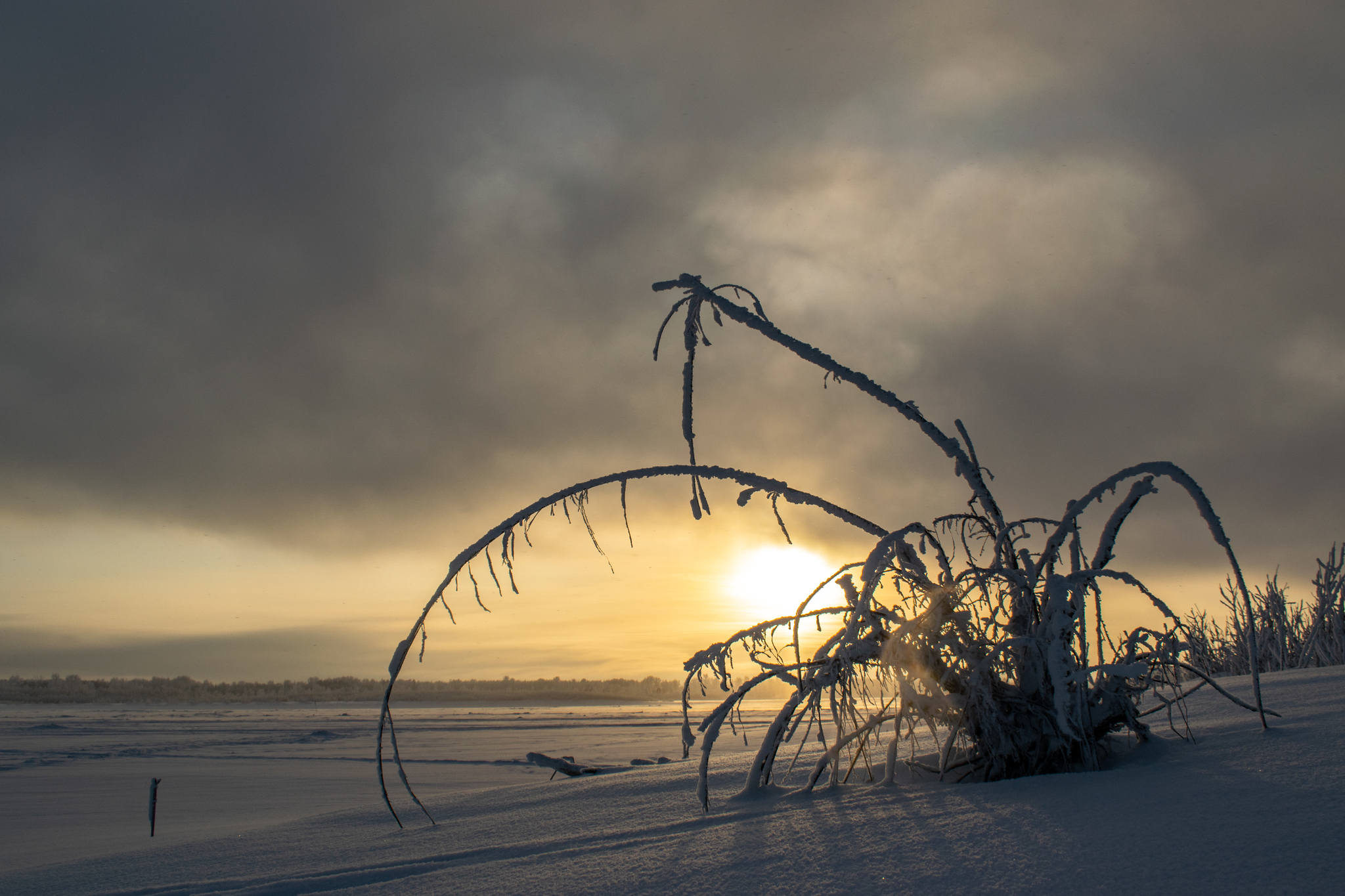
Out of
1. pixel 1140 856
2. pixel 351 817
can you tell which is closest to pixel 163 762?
pixel 351 817

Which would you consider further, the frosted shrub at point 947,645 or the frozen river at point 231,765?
the frozen river at point 231,765

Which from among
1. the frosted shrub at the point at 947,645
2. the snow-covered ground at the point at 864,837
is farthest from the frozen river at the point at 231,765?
the frosted shrub at the point at 947,645

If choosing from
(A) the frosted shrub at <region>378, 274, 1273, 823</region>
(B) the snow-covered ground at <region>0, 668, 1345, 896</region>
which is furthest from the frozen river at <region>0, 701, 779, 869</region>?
(A) the frosted shrub at <region>378, 274, 1273, 823</region>

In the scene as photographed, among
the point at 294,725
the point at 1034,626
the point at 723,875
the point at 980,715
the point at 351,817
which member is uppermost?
the point at 1034,626

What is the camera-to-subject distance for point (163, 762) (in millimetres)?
10594

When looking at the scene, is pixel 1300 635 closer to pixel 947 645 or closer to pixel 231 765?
pixel 947 645

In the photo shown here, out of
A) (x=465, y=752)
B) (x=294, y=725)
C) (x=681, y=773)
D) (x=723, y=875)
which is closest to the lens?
(x=723, y=875)

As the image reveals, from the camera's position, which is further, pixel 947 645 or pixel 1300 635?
pixel 1300 635

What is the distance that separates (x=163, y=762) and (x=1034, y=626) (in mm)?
12318

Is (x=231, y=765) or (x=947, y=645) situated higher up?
(x=947, y=645)

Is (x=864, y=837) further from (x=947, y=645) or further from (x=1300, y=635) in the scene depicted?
(x=1300, y=635)

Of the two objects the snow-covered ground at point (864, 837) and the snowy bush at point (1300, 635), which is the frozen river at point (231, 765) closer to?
the snow-covered ground at point (864, 837)

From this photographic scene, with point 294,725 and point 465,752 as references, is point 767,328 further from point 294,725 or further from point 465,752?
point 294,725

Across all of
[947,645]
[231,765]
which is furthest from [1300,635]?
[231,765]
